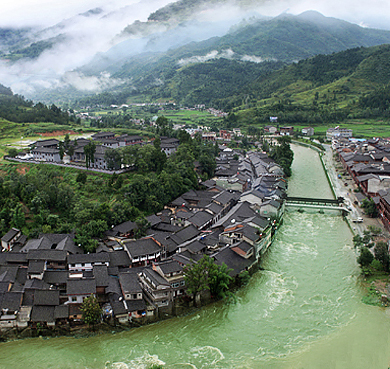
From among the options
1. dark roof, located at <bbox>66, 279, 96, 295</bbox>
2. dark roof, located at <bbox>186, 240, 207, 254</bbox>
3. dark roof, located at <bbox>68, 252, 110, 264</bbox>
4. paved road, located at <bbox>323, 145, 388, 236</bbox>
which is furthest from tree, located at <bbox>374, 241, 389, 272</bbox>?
dark roof, located at <bbox>66, 279, 96, 295</bbox>

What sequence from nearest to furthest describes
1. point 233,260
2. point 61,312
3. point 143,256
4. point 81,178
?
point 61,312 < point 233,260 < point 143,256 < point 81,178

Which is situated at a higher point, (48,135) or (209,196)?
(48,135)

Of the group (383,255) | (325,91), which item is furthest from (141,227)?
(325,91)

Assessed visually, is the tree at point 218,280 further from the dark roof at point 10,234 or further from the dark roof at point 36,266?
the dark roof at point 10,234

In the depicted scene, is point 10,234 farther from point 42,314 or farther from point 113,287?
point 113,287

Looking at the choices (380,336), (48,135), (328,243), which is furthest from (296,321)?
(48,135)

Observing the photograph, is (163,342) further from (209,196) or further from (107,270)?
(209,196)

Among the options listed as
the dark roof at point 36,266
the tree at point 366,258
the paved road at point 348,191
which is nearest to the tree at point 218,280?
the tree at point 366,258

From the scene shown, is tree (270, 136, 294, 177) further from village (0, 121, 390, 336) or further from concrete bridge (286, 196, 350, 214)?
concrete bridge (286, 196, 350, 214)
